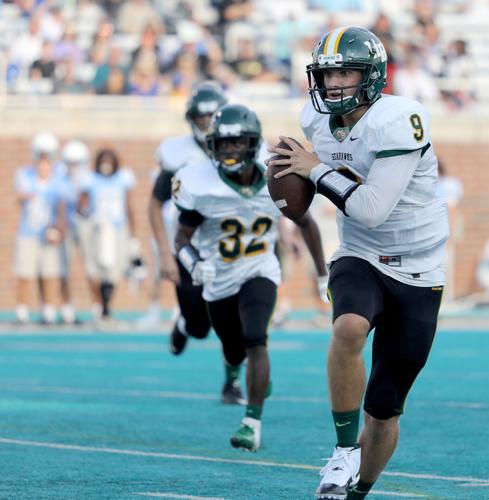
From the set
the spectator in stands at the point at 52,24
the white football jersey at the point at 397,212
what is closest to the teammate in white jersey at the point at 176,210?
the white football jersey at the point at 397,212

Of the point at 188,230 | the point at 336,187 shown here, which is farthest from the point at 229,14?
the point at 336,187

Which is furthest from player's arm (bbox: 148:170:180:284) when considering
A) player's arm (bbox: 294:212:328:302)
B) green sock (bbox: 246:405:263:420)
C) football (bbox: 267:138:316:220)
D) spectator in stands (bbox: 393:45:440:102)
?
spectator in stands (bbox: 393:45:440:102)

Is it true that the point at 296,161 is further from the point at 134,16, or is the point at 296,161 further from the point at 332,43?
the point at 134,16

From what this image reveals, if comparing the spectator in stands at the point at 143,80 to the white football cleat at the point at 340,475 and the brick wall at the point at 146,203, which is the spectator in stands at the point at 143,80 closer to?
the brick wall at the point at 146,203

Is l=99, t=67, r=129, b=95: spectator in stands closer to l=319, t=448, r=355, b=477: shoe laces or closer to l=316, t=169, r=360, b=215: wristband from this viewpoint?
l=316, t=169, r=360, b=215: wristband

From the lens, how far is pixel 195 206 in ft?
22.5

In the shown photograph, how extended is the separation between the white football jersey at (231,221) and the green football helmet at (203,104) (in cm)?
111

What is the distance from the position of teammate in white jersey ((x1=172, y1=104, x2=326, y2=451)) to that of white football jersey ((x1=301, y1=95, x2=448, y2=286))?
191 cm

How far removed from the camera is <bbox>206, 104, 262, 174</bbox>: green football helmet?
22.1ft

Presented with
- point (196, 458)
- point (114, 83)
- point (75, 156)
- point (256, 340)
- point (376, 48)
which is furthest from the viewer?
point (114, 83)

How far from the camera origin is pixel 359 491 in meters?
4.55

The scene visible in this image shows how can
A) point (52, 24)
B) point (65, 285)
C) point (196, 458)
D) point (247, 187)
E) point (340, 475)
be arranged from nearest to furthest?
point (340, 475), point (196, 458), point (247, 187), point (65, 285), point (52, 24)

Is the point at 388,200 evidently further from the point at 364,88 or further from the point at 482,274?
the point at 482,274

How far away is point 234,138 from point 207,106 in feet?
4.33
